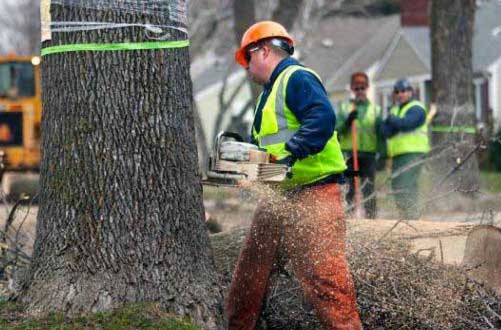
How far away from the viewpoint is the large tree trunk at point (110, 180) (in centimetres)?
508

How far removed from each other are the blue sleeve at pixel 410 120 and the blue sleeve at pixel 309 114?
5.32m

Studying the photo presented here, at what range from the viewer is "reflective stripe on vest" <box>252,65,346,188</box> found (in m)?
5.56

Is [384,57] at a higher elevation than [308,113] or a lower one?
higher

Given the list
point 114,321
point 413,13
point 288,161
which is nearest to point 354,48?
point 413,13

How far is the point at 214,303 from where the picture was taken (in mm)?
5383

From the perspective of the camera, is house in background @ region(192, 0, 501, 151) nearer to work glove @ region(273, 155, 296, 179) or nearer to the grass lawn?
work glove @ region(273, 155, 296, 179)

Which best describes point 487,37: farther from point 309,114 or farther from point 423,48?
point 309,114

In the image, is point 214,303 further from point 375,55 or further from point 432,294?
point 375,55

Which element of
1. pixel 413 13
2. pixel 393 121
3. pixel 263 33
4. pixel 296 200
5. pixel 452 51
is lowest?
pixel 296 200

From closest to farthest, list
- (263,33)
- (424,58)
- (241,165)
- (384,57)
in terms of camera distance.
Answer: (241,165), (263,33), (424,58), (384,57)

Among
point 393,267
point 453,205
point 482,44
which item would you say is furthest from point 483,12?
point 393,267

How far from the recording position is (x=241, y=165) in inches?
210

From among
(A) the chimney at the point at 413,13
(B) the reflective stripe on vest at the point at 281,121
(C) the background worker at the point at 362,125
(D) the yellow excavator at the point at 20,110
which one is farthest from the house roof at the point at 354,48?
(B) the reflective stripe on vest at the point at 281,121

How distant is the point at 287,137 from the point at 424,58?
28268 millimetres
